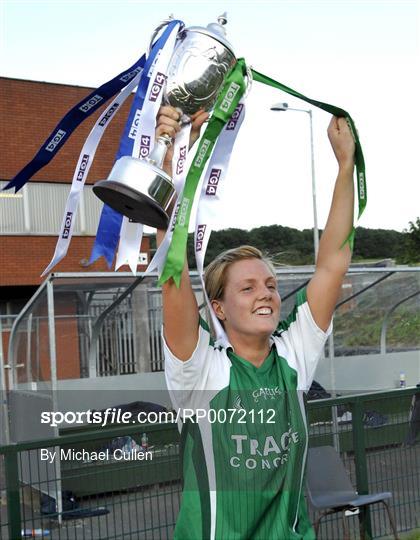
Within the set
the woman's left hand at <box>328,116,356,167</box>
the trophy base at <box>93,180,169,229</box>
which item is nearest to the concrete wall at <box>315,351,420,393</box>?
the woman's left hand at <box>328,116,356,167</box>

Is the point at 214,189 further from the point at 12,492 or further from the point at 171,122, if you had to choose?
the point at 12,492

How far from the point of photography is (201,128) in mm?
2688

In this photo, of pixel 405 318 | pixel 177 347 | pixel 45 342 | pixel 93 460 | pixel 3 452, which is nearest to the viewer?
pixel 177 347

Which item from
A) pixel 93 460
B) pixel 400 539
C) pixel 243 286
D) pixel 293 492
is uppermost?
pixel 243 286

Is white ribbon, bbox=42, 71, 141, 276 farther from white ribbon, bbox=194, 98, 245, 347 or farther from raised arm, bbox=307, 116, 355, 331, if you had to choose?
raised arm, bbox=307, 116, 355, 331

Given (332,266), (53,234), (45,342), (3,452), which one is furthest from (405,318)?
(53,234)

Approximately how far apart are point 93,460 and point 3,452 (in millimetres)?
900

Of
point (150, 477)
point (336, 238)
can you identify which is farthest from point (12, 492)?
point (336, 238)

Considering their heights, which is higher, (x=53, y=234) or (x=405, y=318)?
(x=53, y=234)

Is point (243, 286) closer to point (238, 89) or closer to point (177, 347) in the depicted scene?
point (177, 347)

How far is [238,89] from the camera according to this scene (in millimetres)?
2553

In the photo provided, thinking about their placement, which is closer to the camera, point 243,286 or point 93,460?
point 243,286

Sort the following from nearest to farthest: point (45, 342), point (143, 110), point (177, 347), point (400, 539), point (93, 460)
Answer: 1. point (177, 347)
2. point (143, 110)
3. point (93, 460)
4. point (400, 539)
5. point (45, 342)

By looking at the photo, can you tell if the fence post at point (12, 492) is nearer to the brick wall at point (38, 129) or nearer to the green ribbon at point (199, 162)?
the green ribbon at point (199, 162)
